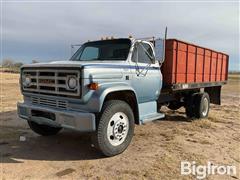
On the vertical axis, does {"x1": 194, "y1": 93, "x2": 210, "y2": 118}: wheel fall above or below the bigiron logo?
above

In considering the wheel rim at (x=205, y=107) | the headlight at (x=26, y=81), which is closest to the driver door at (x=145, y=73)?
the headlight at (x=26, y=81)

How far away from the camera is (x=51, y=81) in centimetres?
616

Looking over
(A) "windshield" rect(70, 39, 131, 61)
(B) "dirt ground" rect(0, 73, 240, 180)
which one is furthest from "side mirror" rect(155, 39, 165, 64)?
(B) "dirt ground" rect(0, 73, 240, 180)

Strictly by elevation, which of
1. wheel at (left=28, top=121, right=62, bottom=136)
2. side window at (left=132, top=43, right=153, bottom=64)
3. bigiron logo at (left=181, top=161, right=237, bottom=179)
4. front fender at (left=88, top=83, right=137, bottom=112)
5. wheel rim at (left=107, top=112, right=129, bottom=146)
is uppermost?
side window at (left=132, top=43, right=153, bottom=64)

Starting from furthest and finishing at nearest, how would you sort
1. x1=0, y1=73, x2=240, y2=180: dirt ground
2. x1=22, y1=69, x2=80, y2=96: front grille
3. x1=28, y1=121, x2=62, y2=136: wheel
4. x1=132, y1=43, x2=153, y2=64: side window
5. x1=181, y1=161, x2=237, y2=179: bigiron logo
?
1. x1=28, y1=121, x2=62, y2=136: wheel
2. x1=132, y1=43, x2=153, y2=64: side window
3. x1=22, y1=69, x2=80, y2=96: front grille
4. x1=181, y1=161, x2=237, y2=179: bigiron logo
5. x1=0, y1=73, x2=240, y2=180: dirt ground

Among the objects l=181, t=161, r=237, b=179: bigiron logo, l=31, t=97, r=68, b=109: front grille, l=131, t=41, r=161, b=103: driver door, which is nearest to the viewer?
l=181, t=161, r=237, b=179: bigiron logo

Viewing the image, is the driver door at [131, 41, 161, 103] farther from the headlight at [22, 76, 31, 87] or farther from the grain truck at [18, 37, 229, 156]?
the headlight at [22, 76, 31, 87]

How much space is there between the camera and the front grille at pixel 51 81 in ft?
19.1

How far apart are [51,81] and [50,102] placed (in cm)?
42

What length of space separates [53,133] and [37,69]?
211cm

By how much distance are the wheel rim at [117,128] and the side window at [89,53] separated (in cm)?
191

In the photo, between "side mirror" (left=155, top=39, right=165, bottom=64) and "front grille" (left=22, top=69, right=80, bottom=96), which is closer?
"front grille" (left=22, top=69, right=80, bottom=96)

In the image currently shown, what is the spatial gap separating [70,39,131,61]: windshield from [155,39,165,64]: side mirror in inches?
42.1

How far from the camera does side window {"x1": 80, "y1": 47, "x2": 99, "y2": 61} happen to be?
7.65 metres
